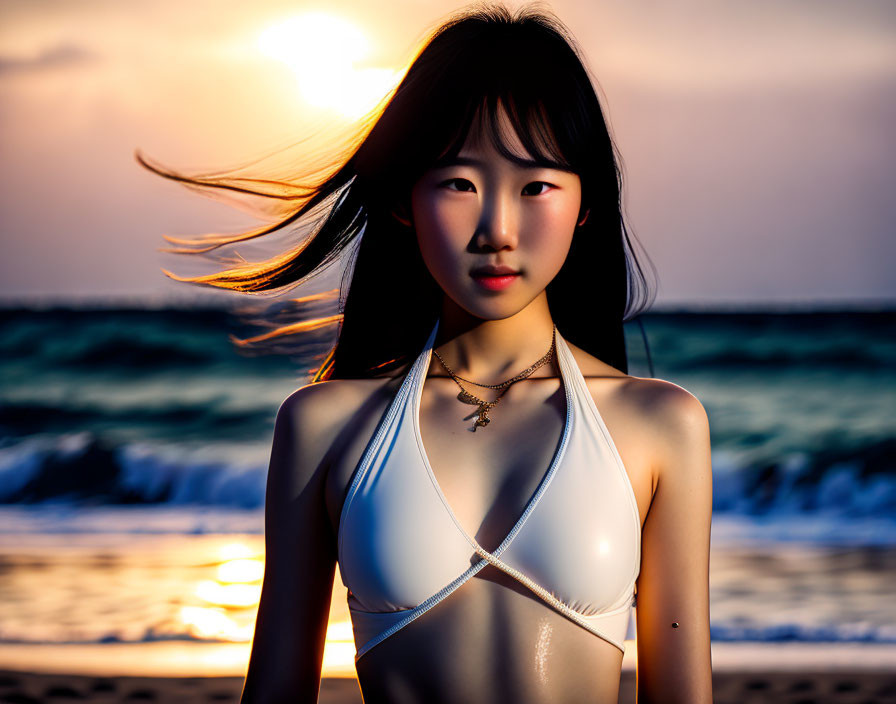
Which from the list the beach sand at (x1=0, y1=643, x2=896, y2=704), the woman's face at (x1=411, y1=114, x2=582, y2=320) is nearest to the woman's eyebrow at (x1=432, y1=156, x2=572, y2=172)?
the woman's face at (x1=411, y1=114, x2=582, y2=320)

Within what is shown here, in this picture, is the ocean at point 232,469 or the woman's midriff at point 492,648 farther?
the ocean at point 232,469

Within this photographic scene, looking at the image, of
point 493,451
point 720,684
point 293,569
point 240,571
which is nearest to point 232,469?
point 240,571

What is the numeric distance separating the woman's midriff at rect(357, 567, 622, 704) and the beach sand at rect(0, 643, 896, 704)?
8.74 feet

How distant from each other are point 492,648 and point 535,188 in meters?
0.70

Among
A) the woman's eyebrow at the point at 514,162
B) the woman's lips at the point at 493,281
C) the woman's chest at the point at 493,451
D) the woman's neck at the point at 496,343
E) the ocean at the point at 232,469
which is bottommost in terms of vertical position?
the ocean at the point at 232,469

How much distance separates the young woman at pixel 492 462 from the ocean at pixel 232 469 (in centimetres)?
45

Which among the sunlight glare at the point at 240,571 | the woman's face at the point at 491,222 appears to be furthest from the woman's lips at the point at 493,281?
the sunlight glare at the point at 240,571

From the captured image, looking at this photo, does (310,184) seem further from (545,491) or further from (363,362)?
(545,491)

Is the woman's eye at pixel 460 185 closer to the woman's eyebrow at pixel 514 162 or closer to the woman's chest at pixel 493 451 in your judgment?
the woman's eyebrow at pixel 514 162

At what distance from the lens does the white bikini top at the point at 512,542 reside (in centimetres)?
151

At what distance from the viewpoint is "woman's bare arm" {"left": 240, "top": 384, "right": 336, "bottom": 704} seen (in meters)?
1.66

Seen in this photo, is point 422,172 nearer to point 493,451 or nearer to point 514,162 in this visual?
point 514,162

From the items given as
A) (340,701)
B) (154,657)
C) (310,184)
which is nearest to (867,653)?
(340,701)

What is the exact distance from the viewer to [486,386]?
67.6 inches
